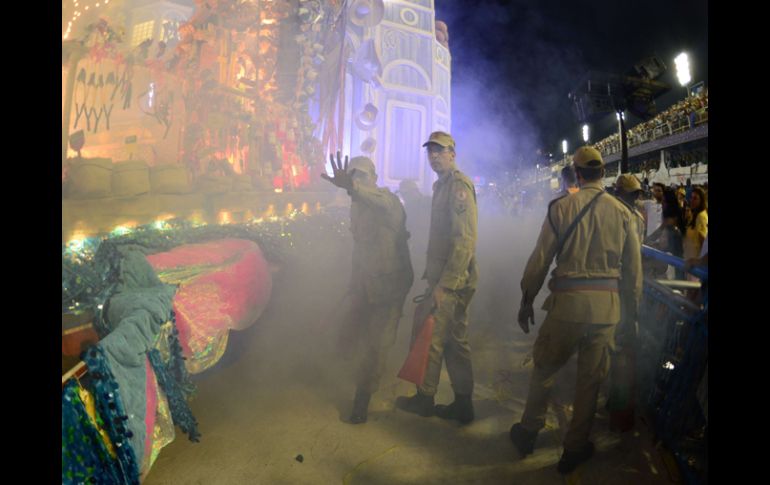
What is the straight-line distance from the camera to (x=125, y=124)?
4.05m

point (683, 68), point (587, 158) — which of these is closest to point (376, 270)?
point (587, 158)

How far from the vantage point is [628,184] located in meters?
4.84

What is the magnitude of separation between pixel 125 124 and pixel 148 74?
732 mm

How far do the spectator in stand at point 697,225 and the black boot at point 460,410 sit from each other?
363 centimetres

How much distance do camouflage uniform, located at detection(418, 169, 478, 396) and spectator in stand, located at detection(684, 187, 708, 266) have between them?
329 cm

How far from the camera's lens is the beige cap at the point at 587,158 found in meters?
2.87

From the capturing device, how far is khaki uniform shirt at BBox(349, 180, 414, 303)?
3.65m

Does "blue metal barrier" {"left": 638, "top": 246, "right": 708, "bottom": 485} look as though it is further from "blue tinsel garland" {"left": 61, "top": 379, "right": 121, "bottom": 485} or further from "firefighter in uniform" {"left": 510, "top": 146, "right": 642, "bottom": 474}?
"blue tinsel garland" {"left": 61, "top": 379, "right": 121, "bottom": 485}

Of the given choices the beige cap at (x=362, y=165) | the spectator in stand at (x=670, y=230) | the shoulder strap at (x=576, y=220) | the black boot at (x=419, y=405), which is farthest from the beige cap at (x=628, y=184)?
the black boot at (x=419, y=405)

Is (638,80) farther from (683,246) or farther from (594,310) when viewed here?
→ (594,310)

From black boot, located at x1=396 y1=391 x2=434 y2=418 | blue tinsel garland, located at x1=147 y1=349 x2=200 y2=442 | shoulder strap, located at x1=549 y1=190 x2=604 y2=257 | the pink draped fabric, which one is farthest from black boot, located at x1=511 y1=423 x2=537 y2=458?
the pink draped fabric

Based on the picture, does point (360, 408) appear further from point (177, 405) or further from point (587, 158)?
point (587, 158)
